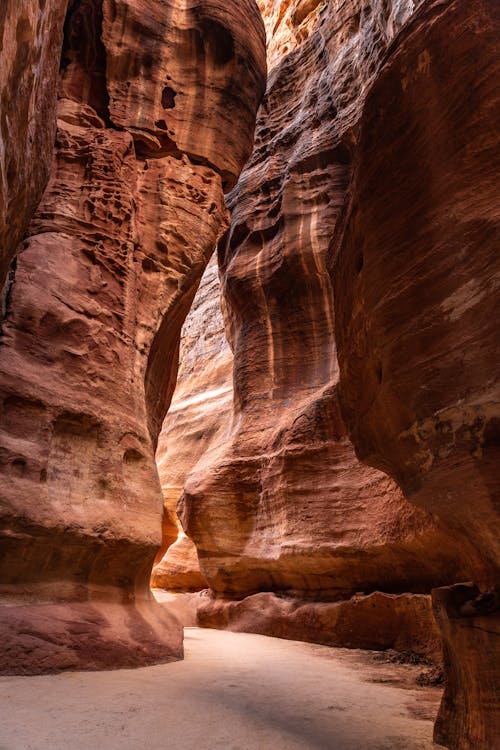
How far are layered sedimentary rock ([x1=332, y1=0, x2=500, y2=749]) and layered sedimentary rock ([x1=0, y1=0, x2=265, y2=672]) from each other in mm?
3153

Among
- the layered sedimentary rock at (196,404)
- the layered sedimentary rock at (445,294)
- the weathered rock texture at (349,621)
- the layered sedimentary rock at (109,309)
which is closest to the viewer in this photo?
the layered sedimentary rock at (445,294)

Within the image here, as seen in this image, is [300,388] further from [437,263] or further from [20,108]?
[20,108]

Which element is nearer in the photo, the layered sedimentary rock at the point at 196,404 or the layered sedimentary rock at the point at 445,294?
the layered sedimentary rock at the point at 445,294

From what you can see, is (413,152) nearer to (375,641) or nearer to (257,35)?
(375,641)

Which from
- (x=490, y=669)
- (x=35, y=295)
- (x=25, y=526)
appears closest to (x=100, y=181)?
(x=35, y=295)

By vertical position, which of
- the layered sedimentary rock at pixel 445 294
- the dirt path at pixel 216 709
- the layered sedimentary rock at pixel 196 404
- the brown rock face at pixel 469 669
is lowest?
the dirt path at pixel 216 709

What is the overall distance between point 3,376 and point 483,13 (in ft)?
15.6

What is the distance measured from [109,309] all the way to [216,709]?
4.65m

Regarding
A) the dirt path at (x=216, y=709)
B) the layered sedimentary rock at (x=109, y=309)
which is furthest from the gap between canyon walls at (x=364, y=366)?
the layered sedimentary rock at (x=109, y=309)

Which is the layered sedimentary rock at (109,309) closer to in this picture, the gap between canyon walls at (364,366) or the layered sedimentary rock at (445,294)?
the gap between canyon walls at (364,366)

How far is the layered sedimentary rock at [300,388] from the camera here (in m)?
7.48

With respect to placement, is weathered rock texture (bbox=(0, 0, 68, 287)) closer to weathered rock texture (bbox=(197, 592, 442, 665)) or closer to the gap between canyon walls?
the gap between canyon walls

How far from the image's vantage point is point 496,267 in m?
2.57

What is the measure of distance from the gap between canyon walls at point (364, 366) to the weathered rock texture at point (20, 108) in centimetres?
209
